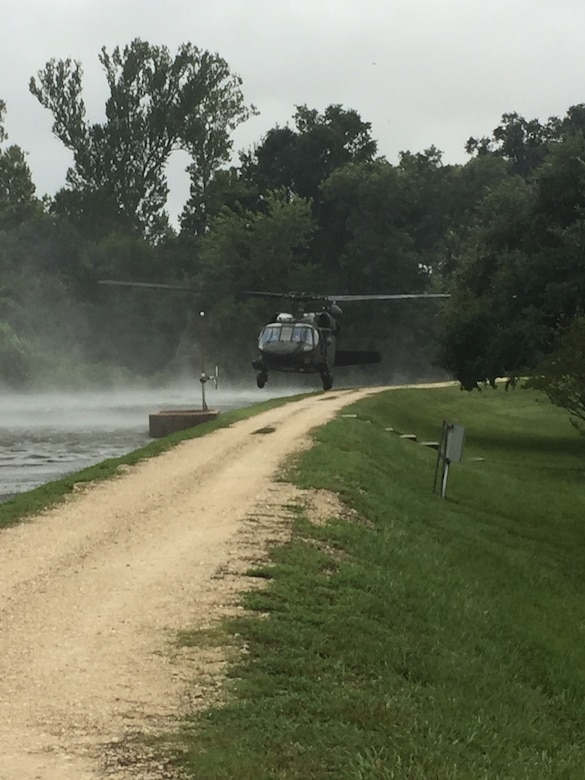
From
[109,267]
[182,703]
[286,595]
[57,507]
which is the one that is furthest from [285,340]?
[109,267]

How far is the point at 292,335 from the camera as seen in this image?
3809 centimetres

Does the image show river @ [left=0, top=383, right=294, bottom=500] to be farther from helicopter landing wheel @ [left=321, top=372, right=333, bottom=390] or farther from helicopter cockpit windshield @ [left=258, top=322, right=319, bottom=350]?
helicopter landing wheel @ [left=321, top=372, right=333, bottom=390]

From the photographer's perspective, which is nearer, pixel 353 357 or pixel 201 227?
pixel 353 357

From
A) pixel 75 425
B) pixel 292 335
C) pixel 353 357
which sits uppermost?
pixel 292 335

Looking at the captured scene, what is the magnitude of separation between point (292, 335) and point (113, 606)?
27.9 meters

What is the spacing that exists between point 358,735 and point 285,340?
3091 cm

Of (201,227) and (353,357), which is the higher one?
(201,227)

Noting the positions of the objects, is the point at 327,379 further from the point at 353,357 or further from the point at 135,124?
the point at 135,124

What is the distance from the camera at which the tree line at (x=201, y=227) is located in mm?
87875

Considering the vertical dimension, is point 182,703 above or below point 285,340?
below

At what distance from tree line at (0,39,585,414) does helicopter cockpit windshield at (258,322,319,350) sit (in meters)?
35.9

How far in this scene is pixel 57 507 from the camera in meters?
17.5

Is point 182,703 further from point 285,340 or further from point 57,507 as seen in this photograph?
→ point 285,340

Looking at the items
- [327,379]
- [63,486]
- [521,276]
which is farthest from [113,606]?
[327,379]
